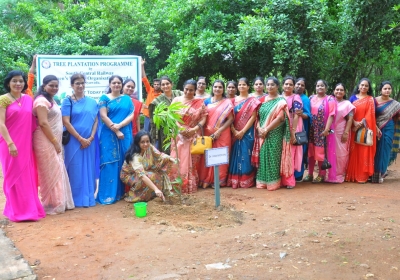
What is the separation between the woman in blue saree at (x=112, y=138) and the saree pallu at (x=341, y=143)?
10.4ft

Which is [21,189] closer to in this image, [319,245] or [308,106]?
[319,245]

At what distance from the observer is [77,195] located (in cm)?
543

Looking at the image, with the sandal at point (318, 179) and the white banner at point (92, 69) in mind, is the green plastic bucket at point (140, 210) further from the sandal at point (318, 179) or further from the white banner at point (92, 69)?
the sandal at point (318, 179)

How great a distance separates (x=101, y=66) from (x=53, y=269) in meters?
3.85

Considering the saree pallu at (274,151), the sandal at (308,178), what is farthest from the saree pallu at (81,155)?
the sandal at (308,178)

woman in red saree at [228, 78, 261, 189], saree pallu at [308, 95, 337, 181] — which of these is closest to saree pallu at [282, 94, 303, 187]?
saree pallu at [308, 95, 337, 181]

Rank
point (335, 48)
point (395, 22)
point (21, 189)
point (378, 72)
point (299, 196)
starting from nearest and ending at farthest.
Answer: point (21, 189), point (299, 196), point (395, 22), point (335, 48), point (378, 72)

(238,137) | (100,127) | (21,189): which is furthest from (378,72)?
(21,189)

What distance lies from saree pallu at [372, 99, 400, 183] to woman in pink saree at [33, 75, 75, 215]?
15.4 ft

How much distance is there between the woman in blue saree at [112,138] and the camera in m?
5.54

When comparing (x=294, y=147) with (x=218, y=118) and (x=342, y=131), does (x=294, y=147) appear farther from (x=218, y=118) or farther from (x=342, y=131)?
(x=218, y=118)

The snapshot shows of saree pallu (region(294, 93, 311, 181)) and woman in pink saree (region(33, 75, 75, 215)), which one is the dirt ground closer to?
woman in pink saree (region(33, 75, 75, 215))

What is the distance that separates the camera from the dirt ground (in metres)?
3.37

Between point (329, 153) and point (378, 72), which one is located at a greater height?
point (378, 72)
